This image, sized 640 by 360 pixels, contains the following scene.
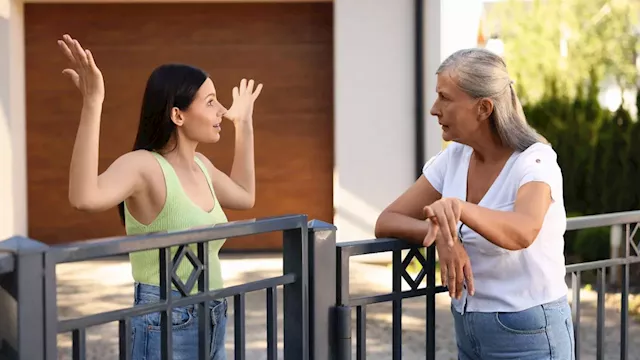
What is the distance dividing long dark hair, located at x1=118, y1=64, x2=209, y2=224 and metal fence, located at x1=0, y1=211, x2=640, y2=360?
0.45m

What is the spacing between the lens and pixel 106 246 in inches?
87.2

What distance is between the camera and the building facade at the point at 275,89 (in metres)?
8.91

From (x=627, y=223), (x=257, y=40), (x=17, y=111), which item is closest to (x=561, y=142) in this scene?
(x=257, y=40)

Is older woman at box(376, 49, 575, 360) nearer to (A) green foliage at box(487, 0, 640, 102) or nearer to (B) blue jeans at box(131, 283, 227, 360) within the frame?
(B) blue jeans at box(131, 283, 227, 360)

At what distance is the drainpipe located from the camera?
8844 mm

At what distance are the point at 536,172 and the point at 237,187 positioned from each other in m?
1.20

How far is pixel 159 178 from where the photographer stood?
290cm

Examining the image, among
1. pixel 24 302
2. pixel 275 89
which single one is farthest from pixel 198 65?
pixel 24 302

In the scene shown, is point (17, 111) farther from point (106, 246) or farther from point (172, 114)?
point (106, 246)

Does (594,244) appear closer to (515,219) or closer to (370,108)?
(370,108)

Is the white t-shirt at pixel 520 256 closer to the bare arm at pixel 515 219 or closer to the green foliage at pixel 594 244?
the bare arm at pixel 515 219

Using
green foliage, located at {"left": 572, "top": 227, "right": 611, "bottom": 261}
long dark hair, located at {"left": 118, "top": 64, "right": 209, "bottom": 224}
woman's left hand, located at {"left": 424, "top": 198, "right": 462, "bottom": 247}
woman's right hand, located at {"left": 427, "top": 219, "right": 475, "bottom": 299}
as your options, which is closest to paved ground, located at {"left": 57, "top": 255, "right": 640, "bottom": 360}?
green foliage, located at {"left": 572, "top": 227, "right": 611, "bottom": 261}

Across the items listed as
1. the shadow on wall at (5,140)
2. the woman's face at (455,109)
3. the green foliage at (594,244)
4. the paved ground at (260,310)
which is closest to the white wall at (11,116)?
the shadow on wall at (5,140)

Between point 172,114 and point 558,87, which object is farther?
point 558,87
